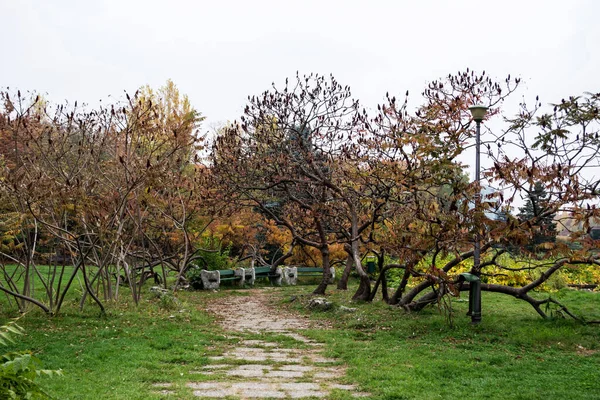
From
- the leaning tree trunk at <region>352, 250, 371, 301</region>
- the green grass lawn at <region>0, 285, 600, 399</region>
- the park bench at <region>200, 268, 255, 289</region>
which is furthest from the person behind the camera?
the park bench at <region>200, 268, 255, 289</region>

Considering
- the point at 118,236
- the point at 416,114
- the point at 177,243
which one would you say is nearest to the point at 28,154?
the point at 118,236

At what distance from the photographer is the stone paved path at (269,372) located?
227 inches

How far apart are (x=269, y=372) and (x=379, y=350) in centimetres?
185

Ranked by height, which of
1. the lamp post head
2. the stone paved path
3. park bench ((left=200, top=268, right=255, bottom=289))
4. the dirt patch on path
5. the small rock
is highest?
the lamp post head

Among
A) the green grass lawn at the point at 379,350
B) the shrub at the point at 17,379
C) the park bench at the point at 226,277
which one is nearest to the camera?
the shrub at the point at 17,379

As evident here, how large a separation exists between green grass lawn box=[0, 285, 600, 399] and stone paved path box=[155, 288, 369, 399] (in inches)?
7.0

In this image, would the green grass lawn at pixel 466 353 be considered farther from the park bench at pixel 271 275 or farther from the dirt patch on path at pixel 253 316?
the park bench at pixel 271 275

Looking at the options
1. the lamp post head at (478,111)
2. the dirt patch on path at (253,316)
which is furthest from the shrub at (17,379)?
the lamp post head at (478,111)

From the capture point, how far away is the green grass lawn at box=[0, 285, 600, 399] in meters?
5.90

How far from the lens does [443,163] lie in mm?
9289

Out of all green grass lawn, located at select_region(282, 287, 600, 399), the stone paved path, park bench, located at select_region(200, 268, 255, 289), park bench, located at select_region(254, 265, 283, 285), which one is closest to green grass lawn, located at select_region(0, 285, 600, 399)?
green grass lawn, located at select_region(282, 287, 600, 399)

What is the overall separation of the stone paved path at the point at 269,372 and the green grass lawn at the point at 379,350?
0.58ft

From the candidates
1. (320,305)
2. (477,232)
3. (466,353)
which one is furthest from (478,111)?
(320,305)

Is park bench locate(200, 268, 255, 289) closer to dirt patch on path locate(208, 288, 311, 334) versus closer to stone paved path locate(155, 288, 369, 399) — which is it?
dirt patch on path locate(208, 288, 311, 334)
